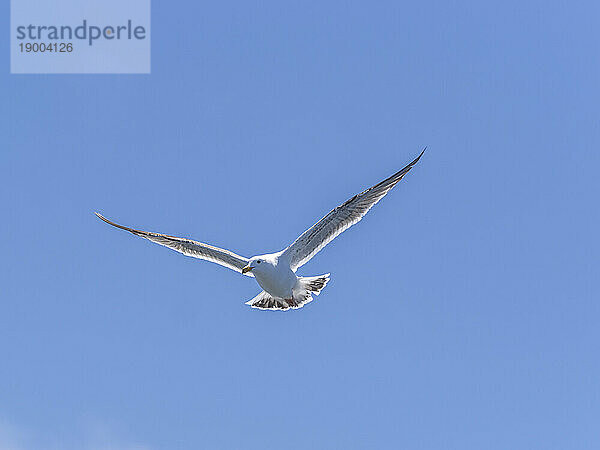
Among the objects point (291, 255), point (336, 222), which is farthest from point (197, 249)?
point (336, 222)

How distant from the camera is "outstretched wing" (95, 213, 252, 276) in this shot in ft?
61.5

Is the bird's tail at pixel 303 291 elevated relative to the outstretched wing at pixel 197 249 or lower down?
lower down

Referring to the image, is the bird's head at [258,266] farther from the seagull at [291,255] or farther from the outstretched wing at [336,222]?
the outstretched wing at [336,222]

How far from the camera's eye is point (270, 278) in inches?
681

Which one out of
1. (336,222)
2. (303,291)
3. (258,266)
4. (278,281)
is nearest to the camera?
(258,266)

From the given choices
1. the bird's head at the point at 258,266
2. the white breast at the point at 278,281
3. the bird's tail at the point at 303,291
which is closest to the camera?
the bird's head at the point at 258,266

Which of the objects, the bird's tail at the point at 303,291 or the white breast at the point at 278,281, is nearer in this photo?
the white breast at the point at 278,281

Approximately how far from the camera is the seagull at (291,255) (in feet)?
56.4

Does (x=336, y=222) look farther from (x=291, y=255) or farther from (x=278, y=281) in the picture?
(x=278, y=281)

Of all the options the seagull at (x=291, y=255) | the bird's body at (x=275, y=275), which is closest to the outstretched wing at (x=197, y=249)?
the seagull at (x=291, y=255)

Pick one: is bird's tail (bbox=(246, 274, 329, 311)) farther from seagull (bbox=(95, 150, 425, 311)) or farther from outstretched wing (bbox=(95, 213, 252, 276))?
outstretched wing (bbox=(95, 213, 252, 276))

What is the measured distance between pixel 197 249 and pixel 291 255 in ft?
9.03

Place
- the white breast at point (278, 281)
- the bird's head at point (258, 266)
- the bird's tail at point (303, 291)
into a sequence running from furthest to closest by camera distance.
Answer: the bird's tail at point (303, 291) → the white breast at point (278, 281) → the bird's head at point (258, 266)

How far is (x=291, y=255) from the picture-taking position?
17984mm
